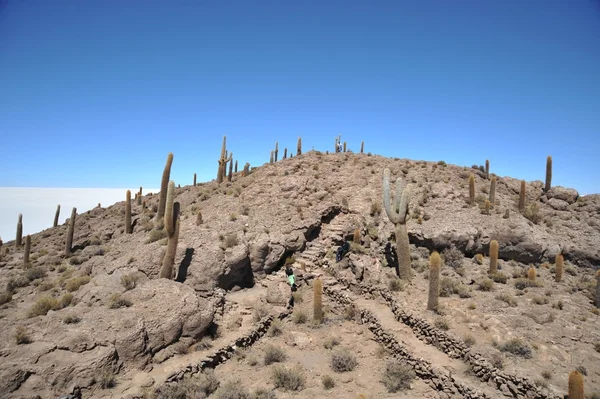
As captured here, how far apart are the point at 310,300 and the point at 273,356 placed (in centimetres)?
567

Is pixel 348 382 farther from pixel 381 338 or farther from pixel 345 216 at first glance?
pixel 345 216

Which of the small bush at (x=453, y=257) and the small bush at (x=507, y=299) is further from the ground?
the small bush at (x=453, y=257)

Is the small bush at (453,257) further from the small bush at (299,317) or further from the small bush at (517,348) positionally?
the small bush at (299,317)

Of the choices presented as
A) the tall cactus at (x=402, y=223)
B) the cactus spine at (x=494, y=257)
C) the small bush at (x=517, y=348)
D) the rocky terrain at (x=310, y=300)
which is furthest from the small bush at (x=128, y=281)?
the cactus spine at (x=494, y=257)

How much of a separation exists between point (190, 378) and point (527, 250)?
836 inches

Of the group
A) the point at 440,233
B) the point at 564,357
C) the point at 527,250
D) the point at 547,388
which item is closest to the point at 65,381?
the point at 547,388

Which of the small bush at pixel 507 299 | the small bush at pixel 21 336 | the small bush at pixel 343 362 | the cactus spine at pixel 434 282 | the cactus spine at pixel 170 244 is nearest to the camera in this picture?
the small bush at pixel 21 336

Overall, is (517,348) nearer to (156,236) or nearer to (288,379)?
(288,379)

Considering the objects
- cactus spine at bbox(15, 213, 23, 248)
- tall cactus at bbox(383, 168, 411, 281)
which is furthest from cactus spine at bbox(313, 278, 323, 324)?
cactus spine at bbox(15, 213, 23, 248)

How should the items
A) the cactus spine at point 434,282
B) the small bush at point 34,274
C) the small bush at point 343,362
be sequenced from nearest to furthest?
the small bush at point 343,362
the cactus spine at point 434,282
the small bush at point 34,274

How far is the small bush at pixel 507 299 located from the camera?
15.5m

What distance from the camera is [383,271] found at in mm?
20062

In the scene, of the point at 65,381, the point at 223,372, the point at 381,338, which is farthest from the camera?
the point at 381,338

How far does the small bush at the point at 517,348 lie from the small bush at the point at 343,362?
214 inches
